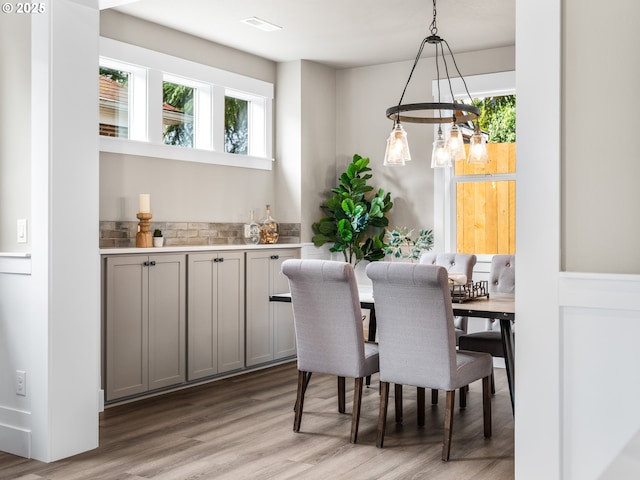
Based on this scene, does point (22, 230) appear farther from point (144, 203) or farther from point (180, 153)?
point (180, 153)

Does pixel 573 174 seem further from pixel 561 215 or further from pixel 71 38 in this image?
pixel 71 38

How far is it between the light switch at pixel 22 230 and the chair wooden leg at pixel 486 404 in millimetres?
2473

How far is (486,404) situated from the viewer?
366 cm

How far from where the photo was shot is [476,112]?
3959 millimetres

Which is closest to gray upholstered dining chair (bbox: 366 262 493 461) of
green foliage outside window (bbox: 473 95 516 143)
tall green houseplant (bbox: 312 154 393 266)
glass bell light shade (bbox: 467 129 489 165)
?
glass bell light shade (bbox: 467 129 489 165)

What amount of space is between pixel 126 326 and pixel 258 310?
4.35 ft

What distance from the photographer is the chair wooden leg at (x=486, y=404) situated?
12.0ft

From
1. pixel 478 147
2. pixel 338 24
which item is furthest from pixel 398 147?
pixel 338 24

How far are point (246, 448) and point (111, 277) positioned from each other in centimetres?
151

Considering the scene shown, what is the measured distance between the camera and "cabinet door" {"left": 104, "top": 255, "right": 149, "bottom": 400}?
14.4ft

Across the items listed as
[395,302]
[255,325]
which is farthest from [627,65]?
[255,325]

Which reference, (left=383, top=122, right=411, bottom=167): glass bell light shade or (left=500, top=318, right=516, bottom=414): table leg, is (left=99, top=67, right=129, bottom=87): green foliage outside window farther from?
(left=500, top=318, right=516, bottom=414): table leg

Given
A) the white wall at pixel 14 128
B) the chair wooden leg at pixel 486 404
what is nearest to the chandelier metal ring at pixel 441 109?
the chair wooden leg at pixel 486 404

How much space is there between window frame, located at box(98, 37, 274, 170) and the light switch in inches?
52.3
